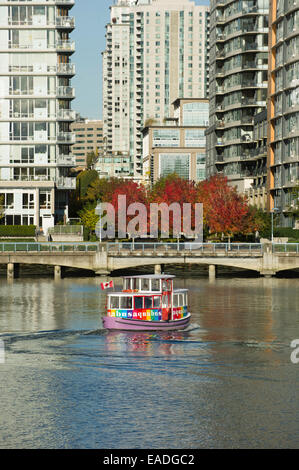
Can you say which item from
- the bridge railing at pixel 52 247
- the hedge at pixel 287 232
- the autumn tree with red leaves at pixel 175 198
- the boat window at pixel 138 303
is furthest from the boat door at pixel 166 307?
the hedge at pixel 287 232

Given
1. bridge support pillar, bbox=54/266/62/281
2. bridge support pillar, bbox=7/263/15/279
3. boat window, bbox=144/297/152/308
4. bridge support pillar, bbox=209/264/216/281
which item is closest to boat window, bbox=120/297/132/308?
boat window, bbox=144/297/152/308

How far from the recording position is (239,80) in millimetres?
177125

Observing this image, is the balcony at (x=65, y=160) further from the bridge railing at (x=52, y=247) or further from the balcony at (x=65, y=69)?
the bridge railing at (x=52, y=247)

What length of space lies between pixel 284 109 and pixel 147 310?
276ft

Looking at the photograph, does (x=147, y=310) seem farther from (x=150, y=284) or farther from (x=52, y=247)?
(x=52, y=247)

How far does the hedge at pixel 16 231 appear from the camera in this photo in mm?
127938

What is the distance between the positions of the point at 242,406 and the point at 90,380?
30.3 feet

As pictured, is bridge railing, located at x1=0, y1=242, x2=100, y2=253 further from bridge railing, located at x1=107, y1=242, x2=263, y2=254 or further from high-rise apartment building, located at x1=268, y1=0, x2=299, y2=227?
high-rise apartment building, located at x1=268, y1=0, x2=299, y2=227

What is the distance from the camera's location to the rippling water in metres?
37.3

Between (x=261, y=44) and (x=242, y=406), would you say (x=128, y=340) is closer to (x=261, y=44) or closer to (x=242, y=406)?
(x=242, y=406)

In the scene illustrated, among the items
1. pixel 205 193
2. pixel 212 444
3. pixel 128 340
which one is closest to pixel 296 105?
pixel 205 193

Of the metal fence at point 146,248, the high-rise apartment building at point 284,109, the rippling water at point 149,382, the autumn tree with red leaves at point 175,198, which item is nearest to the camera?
the rippling water at point 149,382

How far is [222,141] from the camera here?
614 ft

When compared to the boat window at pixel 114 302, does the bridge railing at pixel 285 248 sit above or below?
above
